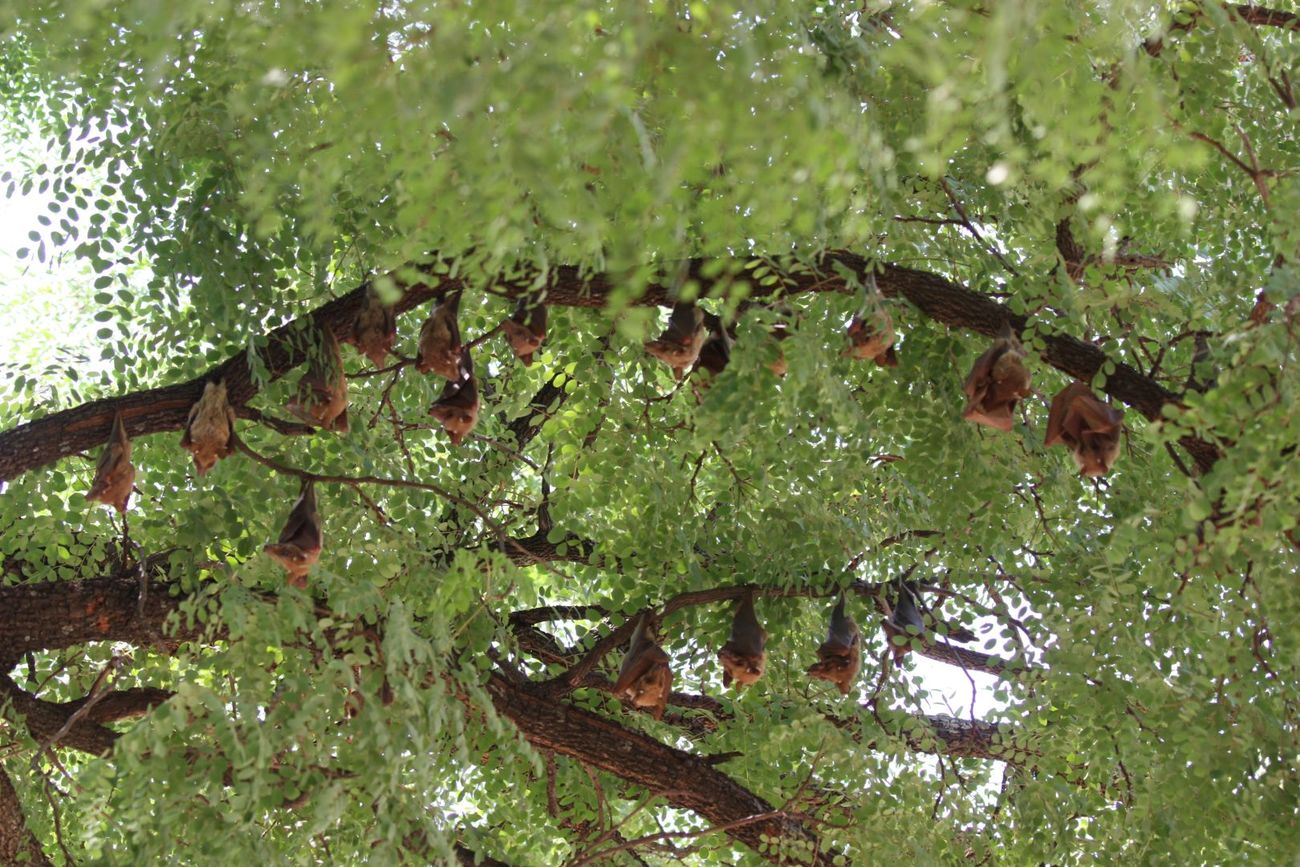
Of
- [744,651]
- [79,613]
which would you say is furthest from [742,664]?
[79,613]

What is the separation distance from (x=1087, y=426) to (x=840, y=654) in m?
1.17

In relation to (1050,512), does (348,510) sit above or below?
below

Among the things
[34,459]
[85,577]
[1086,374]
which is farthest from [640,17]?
[85,577]

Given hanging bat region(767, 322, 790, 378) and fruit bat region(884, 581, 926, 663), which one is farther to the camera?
fruit bat region(884, 581, 926, 663)

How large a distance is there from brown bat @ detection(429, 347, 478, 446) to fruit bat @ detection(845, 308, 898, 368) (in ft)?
3.66

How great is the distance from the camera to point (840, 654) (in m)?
4.38

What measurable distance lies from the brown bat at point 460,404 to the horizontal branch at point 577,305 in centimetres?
27

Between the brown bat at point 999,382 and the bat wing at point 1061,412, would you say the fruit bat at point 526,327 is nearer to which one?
the brown bat at point 999,382

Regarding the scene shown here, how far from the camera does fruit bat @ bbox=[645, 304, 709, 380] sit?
3.67m

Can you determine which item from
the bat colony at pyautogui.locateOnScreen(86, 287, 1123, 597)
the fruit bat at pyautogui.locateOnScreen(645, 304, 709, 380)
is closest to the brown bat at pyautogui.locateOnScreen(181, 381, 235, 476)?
the bat colony at pyautogui.locateOnScreen(86, 287, 1123, 597)

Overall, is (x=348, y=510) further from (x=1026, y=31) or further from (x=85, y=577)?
(x=1026, y=31)

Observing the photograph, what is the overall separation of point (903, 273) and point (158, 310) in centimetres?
244

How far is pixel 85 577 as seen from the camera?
4695 millimetres

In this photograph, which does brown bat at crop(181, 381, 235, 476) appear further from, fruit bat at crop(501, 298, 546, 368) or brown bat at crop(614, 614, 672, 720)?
brown bat at crop(614, 614, 672, 720)
